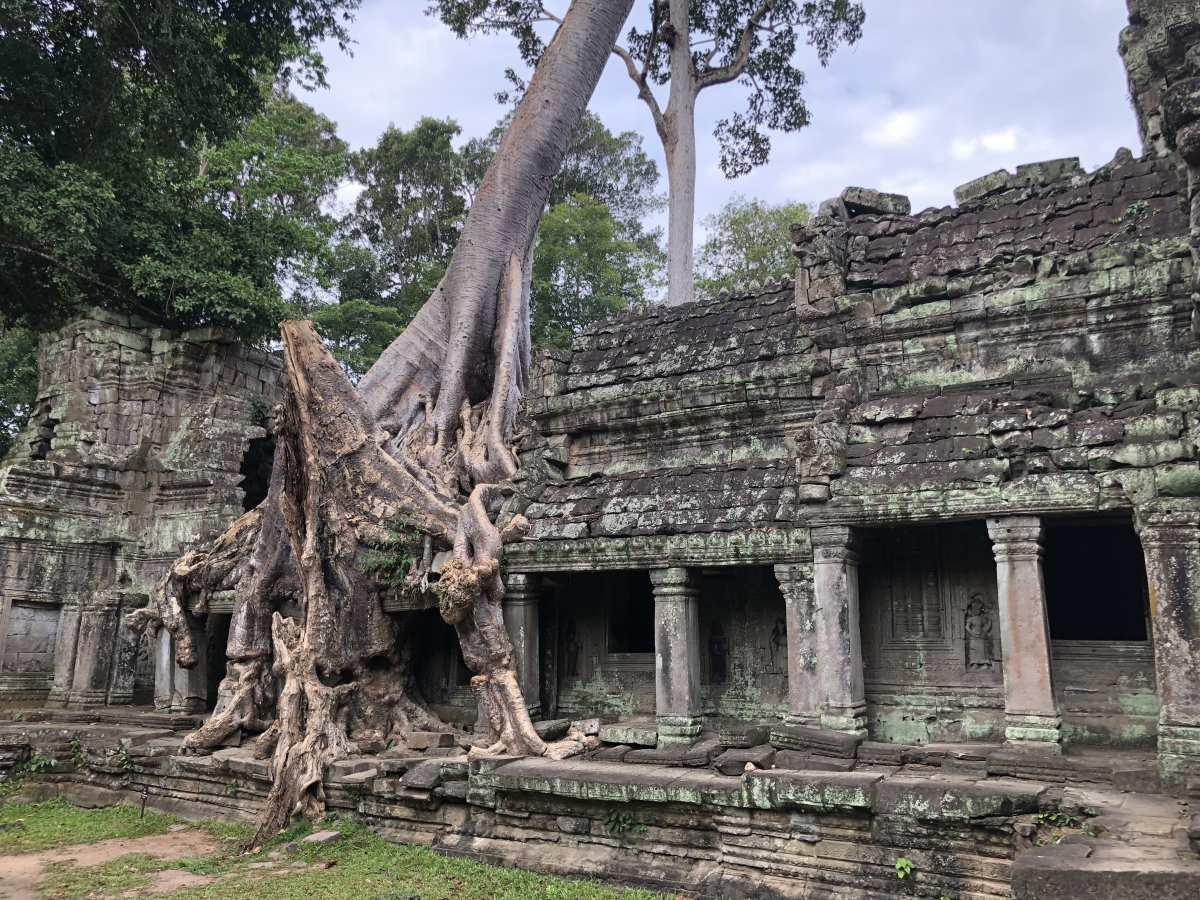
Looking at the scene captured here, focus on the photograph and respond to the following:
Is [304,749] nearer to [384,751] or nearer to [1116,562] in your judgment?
[384,751]

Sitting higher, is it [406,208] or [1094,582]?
[406,208]

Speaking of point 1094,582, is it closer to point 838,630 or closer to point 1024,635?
point 1024,635

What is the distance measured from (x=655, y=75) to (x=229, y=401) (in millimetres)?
12669

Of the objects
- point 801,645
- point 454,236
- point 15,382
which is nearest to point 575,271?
point 454,236

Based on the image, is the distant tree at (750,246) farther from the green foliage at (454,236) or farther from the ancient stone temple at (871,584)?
the ancient stone temple at (871,584)

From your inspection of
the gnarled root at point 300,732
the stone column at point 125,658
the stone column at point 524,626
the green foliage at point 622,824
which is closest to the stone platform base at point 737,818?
the green foliage at point 622,824

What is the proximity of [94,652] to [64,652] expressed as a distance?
1.78 ft

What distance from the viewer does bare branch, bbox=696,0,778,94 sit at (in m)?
20.3

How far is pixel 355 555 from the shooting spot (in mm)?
9789

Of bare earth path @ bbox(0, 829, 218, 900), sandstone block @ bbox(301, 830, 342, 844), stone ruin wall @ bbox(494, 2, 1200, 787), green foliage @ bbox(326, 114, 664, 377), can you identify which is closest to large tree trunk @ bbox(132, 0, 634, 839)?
sandstone block @ bbox(301, 830, 342, 844)

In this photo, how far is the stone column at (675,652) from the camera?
8.40 meters

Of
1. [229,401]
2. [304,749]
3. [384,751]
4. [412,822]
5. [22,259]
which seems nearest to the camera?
[412,822]

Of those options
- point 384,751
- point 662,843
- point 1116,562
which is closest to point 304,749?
point 384,751

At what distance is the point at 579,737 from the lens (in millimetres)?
8766
